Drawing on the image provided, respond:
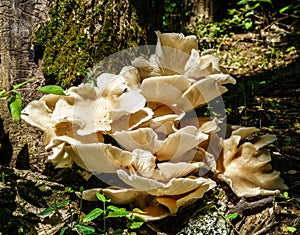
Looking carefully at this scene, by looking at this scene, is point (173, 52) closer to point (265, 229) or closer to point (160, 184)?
point (160, 184)

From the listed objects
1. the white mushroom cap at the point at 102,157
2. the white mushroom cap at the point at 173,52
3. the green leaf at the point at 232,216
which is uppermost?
the white mushroom cap at the point at 173,52

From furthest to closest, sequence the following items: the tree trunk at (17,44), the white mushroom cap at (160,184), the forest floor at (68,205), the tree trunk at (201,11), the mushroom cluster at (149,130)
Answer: the tree trunk at (201,11) < the tree trunk at (17,44) < the forest floor at (68,205) < the mushroom cluster at (149,130) < the white mushroom cap at (160,184)

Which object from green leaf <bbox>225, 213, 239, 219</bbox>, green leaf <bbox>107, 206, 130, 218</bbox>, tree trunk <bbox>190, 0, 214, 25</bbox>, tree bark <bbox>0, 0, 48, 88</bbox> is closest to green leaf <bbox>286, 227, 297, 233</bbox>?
green leaf <bbox>225, 213, 239, 219</bbox>

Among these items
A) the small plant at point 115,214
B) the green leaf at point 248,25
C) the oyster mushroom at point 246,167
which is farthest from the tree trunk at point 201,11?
the small plant at point 115,214

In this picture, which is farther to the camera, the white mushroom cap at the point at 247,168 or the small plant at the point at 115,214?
the white mushroom cap at the point at 247,168

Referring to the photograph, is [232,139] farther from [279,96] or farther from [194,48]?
[279,96]

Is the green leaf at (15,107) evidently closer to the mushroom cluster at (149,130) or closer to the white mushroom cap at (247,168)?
the mushroom cluster at (149,130)

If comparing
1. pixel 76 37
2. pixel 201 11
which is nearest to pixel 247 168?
pixel 76 37

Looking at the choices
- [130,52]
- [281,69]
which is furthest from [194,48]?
[281,69]

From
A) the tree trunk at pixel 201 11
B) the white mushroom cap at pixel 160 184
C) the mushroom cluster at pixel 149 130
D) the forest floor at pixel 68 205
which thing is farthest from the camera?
the tree trunk at pixel 201 11

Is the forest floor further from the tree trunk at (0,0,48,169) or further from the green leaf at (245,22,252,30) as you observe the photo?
the green leaf at (245,22,252,30)
